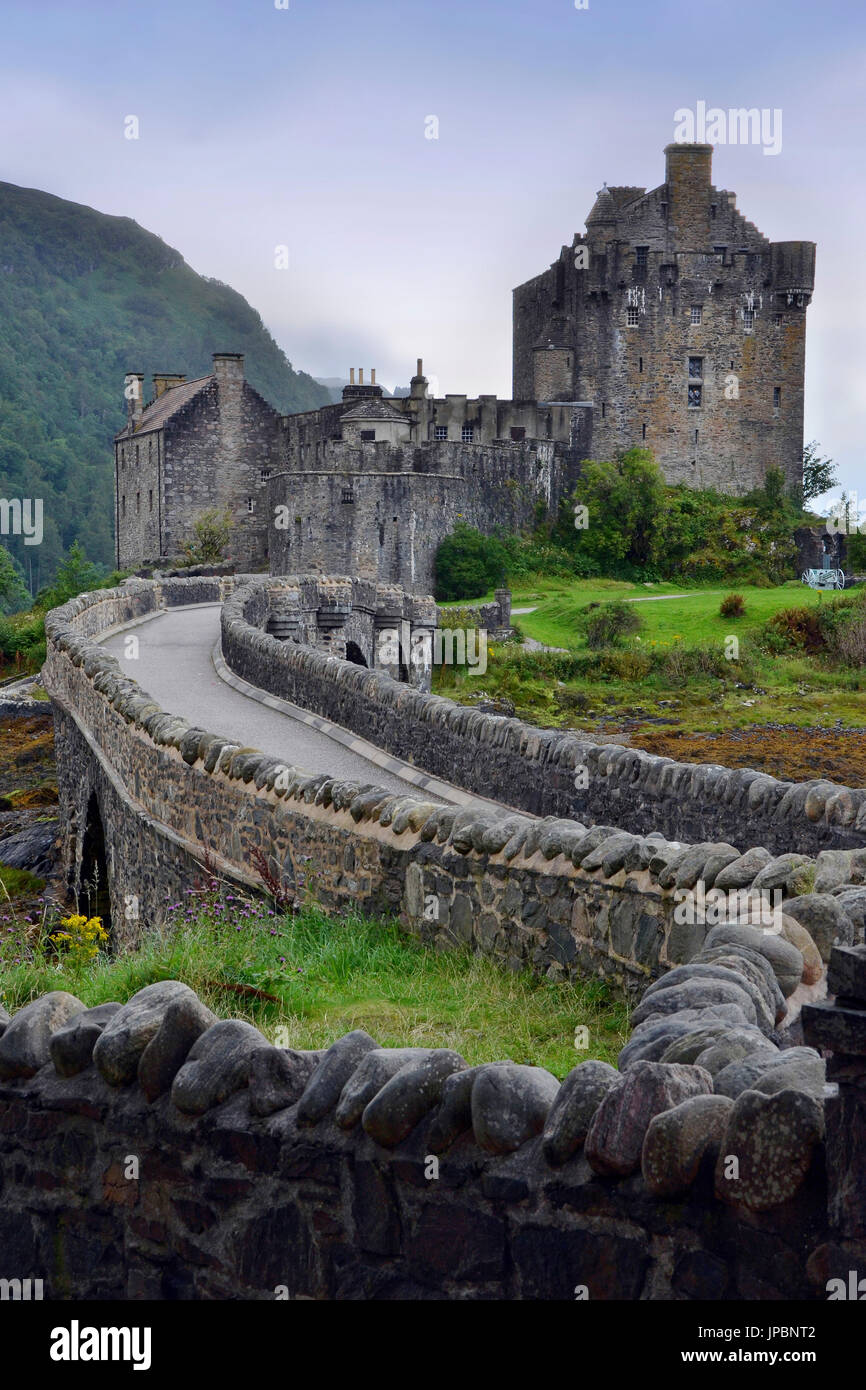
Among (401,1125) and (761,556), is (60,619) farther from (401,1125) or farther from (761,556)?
(761,556)

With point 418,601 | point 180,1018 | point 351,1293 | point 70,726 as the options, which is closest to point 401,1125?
point 351,1293

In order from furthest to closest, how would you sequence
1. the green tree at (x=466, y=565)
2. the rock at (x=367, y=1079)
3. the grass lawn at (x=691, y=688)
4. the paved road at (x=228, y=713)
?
1. the green tree at (x=466, y=565)
2. the grass lawn at (x=691, y=688)
3. the paved road at (x=228, y=713)
4. the rock at (x=367, y=1079)

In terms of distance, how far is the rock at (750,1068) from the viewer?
11.5 ft

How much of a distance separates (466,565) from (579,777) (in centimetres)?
4051

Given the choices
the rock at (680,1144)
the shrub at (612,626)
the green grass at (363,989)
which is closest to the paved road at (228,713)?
the green grass at (363,989)

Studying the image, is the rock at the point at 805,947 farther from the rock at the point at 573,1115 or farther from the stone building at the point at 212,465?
the stone building at the point at 212,465

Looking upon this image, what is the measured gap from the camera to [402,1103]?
3.87 meters

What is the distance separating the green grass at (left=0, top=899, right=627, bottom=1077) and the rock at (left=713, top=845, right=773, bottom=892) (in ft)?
2.45

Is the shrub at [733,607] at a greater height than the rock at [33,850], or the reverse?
the shrub at [733,607]

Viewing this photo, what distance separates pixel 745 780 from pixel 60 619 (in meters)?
17.8

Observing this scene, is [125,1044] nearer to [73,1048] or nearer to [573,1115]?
[73,1048]

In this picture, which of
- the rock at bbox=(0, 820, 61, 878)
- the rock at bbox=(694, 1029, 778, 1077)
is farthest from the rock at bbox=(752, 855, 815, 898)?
the rock at bbox=(0, 820, 61, 878)

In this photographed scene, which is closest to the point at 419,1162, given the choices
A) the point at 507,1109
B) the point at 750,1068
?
the point at 507,1109

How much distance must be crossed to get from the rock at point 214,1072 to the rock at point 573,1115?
3.35 feet
